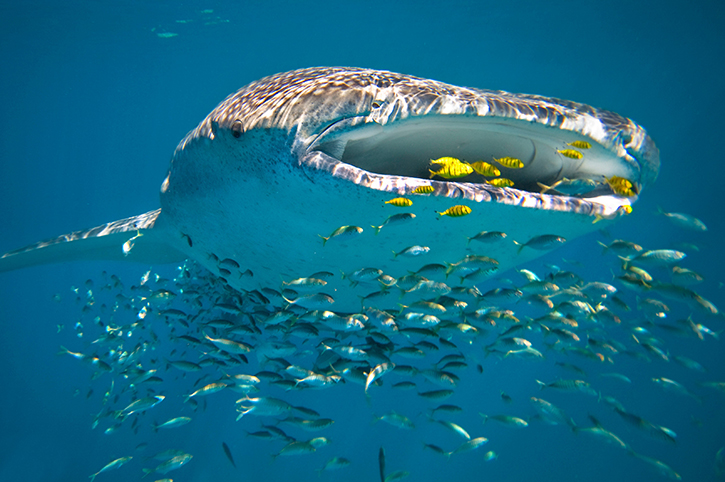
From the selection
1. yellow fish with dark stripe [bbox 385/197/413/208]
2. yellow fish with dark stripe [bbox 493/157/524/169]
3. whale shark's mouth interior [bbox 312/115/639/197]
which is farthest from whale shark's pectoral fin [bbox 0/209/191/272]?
yellow fish with dark stripe [bbox 493/157/524/169]

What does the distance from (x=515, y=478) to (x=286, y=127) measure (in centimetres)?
3726

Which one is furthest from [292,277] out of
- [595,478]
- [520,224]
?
[595,478]

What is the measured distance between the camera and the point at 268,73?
21375 millimetres

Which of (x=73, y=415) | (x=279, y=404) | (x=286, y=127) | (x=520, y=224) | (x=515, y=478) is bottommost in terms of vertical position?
(x=515, y=478)

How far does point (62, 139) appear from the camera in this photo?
31.8m

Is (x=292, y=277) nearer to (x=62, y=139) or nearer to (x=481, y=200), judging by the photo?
(x=481, y=200)

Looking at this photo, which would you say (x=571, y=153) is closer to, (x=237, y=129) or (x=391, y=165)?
(x=391, y=165)

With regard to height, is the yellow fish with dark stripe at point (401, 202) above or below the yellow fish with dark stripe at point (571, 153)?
below

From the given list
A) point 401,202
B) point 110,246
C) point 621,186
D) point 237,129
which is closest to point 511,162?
point 621,186

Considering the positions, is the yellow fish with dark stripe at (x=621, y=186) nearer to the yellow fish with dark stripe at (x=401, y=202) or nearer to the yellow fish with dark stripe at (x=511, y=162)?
the yellow fish with dark stripe at (x=511, y=162)

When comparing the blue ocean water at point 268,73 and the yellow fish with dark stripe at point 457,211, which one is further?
the blue ocean water at point 268,73

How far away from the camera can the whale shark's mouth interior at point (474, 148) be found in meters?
2.06

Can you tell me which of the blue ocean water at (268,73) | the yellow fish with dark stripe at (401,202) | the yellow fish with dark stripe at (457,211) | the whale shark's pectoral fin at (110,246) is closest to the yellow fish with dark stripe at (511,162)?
the yellow fish with dark stripe at (457,211)

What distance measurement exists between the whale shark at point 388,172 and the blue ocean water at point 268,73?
13.5 feet
